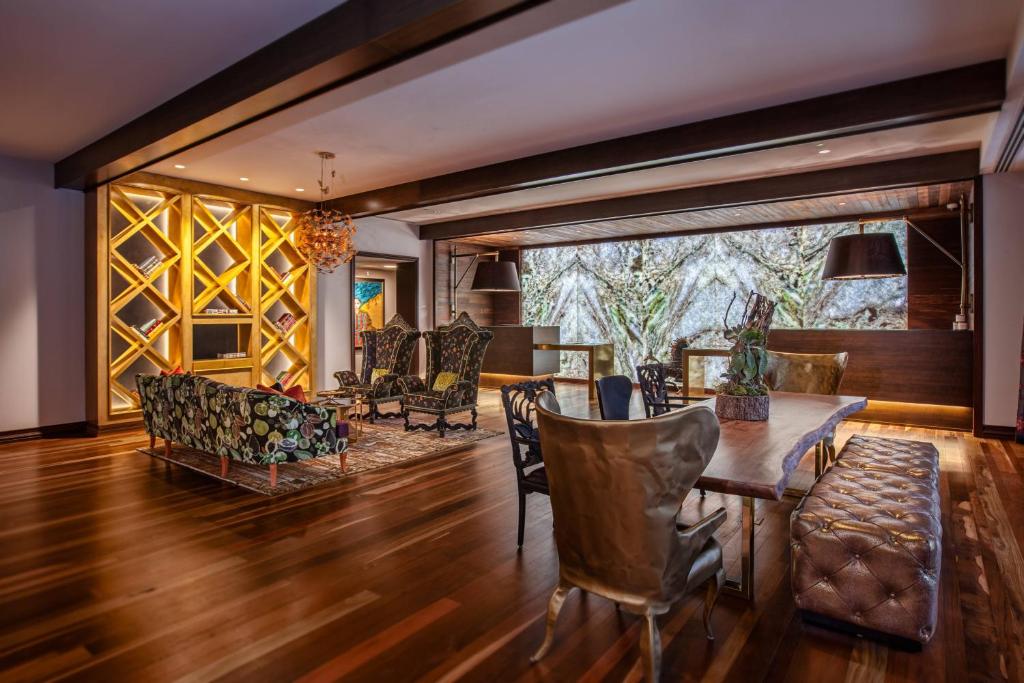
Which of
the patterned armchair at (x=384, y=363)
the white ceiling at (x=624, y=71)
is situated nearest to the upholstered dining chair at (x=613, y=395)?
the white ceiling at (x=624, y=71)

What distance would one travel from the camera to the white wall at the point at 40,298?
5809mm

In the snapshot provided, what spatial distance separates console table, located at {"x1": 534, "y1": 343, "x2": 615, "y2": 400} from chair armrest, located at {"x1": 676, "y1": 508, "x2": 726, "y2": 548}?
644 cm

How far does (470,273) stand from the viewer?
37.1 ft

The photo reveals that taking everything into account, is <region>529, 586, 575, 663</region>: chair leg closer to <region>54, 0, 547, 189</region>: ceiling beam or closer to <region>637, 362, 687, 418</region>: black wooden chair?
<region>637, 362, 687, 418</region>: black wooden chair

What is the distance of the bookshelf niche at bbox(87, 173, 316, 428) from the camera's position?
6234mm

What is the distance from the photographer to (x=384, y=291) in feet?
42.2

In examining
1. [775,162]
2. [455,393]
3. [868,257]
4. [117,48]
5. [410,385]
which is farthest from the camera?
[410,385]

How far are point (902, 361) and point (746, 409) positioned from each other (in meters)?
4.58

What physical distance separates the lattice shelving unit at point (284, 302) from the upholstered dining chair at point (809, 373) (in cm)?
608

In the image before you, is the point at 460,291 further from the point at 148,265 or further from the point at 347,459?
the point at 347,459

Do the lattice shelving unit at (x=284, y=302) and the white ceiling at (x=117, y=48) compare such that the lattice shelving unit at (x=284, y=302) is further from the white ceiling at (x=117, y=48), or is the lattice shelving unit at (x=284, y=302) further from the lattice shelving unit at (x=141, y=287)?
the white ceiling at (x=117, y=48)

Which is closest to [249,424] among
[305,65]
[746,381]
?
[305,65]

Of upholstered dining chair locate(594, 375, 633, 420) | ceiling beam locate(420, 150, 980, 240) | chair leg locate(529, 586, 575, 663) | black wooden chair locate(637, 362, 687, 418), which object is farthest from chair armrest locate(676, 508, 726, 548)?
ceiling beam locate(420, 150, 980, 240)

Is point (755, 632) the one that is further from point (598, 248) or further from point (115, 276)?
point (598, 248)
